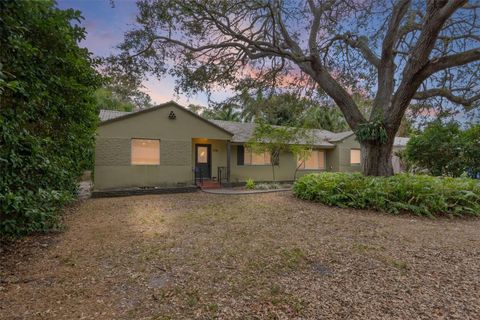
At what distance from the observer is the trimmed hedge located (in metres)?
6.64

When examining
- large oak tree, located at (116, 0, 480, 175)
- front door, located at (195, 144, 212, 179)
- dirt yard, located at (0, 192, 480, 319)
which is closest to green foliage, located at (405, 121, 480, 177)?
large oak tree, located at (116, 0, 480, 175)

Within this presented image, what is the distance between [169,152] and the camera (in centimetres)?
1172

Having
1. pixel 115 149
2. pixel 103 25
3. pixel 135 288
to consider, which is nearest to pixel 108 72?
pixel 103 25

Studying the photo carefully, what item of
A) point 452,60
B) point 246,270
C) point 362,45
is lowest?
point 246,270

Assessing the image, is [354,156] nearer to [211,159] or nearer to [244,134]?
[244,134]

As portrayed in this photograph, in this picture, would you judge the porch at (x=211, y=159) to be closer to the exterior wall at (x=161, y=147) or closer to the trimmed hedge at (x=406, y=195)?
the exterior wall at (x=161, y=147)

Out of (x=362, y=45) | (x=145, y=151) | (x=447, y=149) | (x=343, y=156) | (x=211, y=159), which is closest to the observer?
(x=362, y=45)

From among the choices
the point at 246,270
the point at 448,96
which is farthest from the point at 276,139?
the point at 246,270

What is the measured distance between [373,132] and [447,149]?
20.3ft

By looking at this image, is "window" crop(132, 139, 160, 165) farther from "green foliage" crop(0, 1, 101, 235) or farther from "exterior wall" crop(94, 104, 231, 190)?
"green foliage" crop(0, 1, 101, 235)

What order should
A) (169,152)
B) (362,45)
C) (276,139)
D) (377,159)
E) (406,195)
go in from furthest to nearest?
(276,139)
(169,152)
(362,45)
(377,159)
(406,195)

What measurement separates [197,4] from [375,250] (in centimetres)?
808

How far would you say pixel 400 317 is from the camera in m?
2.38

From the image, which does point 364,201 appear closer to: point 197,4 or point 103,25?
point 197,4
